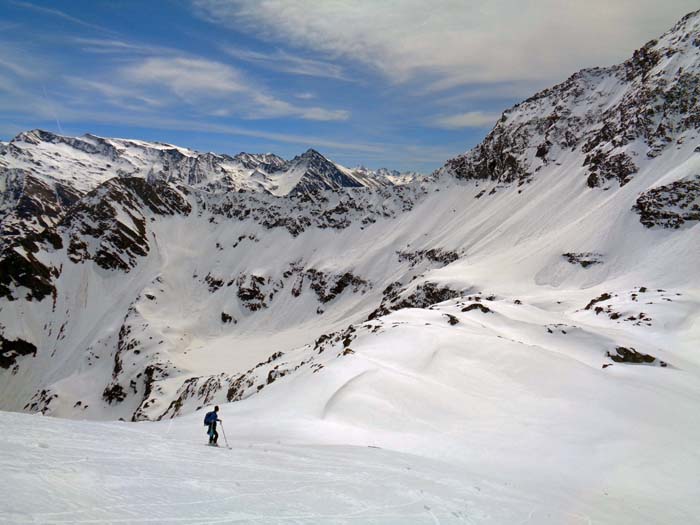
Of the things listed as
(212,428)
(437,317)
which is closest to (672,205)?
(437,317)

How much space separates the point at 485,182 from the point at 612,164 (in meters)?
49.5

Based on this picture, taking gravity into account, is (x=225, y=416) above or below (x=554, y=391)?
below

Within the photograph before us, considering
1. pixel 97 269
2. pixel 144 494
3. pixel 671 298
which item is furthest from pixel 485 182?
pixel 97 269

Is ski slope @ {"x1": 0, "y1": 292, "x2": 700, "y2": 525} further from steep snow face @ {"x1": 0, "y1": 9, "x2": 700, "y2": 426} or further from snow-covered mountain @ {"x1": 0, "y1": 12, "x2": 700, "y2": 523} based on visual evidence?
steep snow face @ {"x1": 0, "y1": 9, "x2": 700, "y2": 426}

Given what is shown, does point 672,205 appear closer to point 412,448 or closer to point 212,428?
point 412,448

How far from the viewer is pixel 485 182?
13700 cm

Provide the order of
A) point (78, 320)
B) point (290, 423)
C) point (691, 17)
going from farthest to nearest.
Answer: point (78, 320), point (691, 17), point (290, 423)

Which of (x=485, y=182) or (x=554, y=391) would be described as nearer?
(x=554, y=391)

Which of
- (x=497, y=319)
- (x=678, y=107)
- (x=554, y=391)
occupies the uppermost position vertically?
(x=678, y=107)

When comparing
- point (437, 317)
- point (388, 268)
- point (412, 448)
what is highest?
point (388, 268)

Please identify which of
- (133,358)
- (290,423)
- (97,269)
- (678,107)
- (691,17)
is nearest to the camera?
(290,423)

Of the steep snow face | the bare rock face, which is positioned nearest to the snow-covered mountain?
the bare rock face

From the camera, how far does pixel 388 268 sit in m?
128

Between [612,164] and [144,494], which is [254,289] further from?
[144,494]
